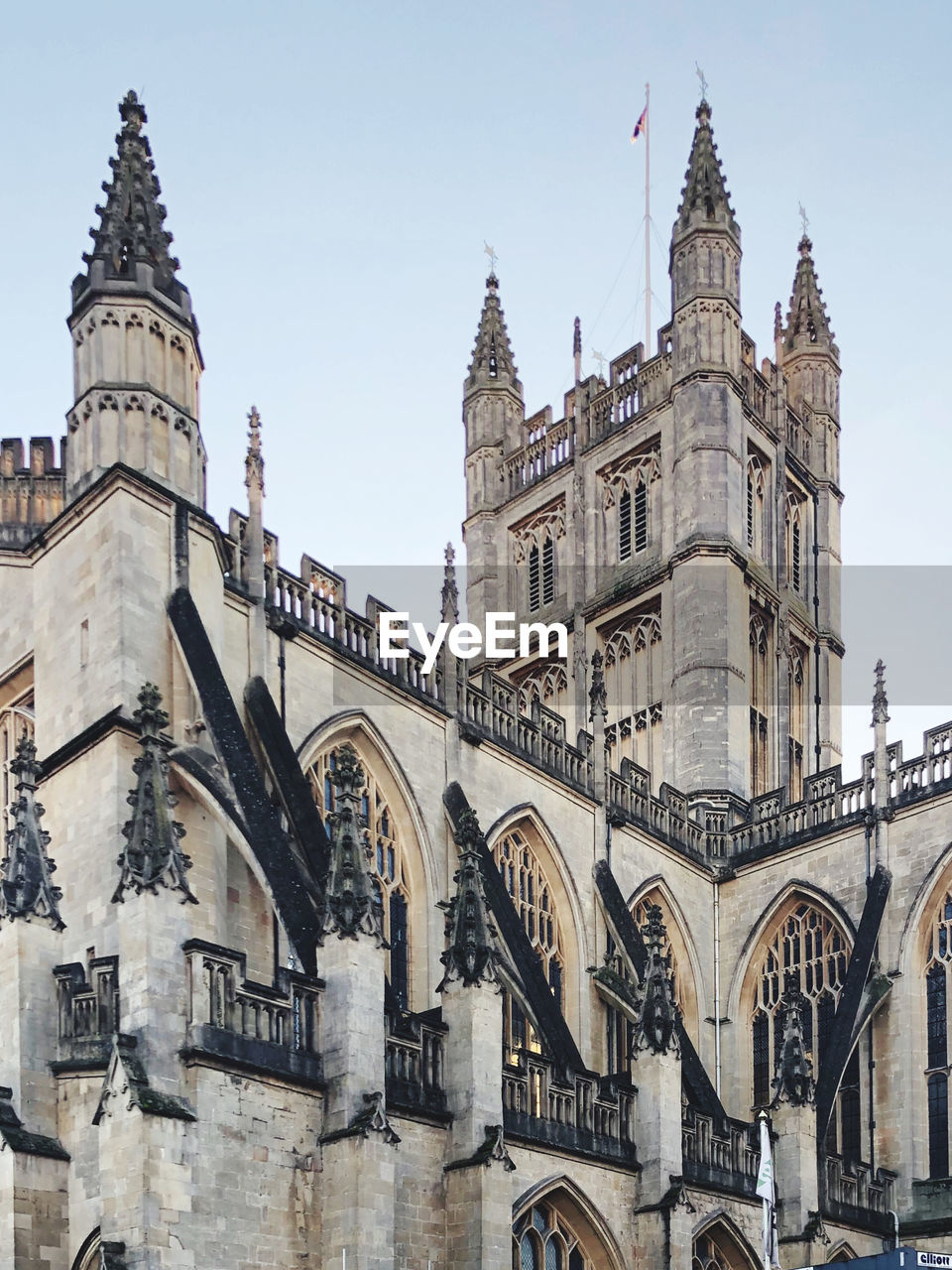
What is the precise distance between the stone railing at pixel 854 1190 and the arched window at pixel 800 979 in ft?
8.79

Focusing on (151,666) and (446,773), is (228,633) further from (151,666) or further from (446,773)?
(446,773)

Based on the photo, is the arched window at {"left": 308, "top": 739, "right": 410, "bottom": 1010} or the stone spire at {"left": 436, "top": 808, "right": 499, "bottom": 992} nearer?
the stone spire at {"left": 436, "top": 808, "right": 499, "bottom": 992}

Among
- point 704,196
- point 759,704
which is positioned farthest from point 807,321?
point 759,704

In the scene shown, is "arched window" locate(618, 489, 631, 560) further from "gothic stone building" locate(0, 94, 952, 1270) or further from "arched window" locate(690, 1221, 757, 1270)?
"arched window" locate(690, 1221, 757, 1270)

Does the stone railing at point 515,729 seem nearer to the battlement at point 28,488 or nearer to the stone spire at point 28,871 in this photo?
the battlement at point 28,488

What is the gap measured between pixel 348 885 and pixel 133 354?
27.9 ft

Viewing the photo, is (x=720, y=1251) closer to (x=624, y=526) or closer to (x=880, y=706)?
(x=880, y=706)

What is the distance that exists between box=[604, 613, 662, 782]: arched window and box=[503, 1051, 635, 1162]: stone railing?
53.3ft

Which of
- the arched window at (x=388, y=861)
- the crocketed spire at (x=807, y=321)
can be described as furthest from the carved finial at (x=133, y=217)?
the crocketed spire at (x=807, y=321)

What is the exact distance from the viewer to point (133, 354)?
26.1m

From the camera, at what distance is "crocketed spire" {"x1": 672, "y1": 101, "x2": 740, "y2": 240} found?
4734cm

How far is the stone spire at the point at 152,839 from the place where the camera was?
19859 mm

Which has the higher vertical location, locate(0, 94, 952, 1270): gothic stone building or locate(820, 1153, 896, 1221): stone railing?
locate(0, 94, 952, 1270): gothic stone building

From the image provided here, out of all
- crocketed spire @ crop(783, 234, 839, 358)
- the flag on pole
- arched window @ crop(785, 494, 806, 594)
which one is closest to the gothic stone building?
arched window @ crop(785, 494, 806, 594)
